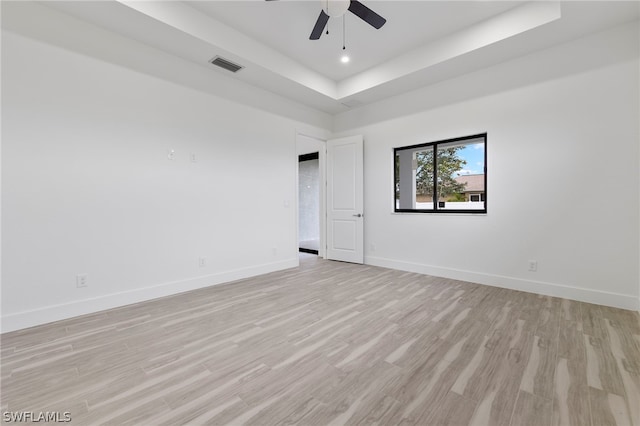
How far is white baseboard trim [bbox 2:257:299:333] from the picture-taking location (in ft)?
8.18

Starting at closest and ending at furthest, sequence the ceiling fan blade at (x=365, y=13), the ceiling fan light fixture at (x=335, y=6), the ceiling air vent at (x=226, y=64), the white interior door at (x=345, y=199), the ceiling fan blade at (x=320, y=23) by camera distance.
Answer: the ceiling fan light fixture at (x=335, y=6), the ceiling fan blade at (x=365, y=13), the ceiling fan blade at (x=320, y=23), the ceiling air vent at (x=226, y=64), the white interior door at (x=345, y=199)

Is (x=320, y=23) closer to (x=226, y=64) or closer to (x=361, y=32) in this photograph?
(x=361, y=32)

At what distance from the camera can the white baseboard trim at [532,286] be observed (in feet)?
9.59

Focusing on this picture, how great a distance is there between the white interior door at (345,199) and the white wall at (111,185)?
1753 millimetres

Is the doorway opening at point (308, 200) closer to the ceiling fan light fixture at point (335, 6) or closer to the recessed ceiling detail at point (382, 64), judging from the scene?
the recessed ceiling detail at point (382, 64)

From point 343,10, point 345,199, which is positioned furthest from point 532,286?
point 343,10

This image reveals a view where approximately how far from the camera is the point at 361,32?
3.47 metres

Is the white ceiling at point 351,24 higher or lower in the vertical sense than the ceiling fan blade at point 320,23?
higher

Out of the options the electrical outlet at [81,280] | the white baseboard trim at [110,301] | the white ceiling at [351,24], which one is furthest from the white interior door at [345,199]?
the electrical outlet at [81,280]

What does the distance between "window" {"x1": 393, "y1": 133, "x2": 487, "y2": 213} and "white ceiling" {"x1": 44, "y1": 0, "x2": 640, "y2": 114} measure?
1.05m

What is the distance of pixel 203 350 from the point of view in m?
2.12

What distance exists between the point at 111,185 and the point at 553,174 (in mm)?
5153

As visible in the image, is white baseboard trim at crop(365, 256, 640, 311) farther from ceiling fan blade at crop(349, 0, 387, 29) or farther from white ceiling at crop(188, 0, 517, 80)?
ceiling fan blade at crop(349, 0, 387, 29)

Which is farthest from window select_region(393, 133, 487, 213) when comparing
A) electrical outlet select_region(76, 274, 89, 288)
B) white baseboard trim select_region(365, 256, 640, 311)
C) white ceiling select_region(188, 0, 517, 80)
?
electrical outlet select_region(76, 274, 89, 288)
